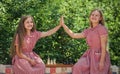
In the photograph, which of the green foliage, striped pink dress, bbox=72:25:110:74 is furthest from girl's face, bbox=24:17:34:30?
the green foliage

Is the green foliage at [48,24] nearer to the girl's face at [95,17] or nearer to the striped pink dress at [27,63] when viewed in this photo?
the striped pink dress at [27,63]

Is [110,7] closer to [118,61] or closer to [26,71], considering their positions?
[118,61]

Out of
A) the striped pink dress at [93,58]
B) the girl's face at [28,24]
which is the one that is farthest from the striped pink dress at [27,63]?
the striped pink dress at [93,58]

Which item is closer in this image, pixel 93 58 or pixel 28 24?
pixel 93 58

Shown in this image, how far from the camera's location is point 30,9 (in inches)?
307

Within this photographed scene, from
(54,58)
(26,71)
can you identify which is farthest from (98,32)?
(54,58)

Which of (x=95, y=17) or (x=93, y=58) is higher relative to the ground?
(x=95, y=17)

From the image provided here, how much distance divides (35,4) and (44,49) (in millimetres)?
944

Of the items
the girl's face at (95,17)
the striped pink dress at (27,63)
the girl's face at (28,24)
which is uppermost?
the girl's face at (95,17)

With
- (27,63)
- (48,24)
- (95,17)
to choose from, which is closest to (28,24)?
(27,63)

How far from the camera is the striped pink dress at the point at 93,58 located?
5.66 meters

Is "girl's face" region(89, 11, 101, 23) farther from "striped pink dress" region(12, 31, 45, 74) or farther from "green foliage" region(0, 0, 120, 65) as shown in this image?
"green foliage" region(0, 0, 120, 65)

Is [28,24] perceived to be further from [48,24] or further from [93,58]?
[48,24]

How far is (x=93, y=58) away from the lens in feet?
18.7
